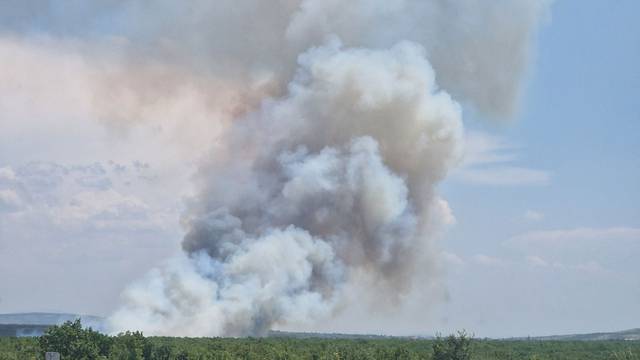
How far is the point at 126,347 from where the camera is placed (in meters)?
74.9

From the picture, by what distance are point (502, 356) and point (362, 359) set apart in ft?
144

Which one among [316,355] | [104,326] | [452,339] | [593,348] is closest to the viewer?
[452,339]

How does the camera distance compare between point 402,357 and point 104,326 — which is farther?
point 104,326

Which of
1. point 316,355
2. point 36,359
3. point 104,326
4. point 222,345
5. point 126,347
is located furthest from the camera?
point 104,326

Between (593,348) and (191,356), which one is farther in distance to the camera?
(593,348)

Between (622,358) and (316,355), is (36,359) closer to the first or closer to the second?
(316,355)

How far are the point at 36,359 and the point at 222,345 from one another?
26211mm

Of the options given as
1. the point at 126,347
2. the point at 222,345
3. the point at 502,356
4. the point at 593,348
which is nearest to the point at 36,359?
the point at 126,347

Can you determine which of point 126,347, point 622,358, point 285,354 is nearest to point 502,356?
point 622,358

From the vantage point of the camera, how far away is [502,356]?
11025 centimetres

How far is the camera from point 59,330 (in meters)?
68.8

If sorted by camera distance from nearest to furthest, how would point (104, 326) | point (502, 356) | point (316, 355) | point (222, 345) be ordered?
point (316, 355) → point (222, 345) → point (104, 326) → point (502, 356)

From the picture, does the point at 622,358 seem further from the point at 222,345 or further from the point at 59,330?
the point at 59,330

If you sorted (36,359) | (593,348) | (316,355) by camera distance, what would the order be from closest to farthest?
(36,359)
(316,355)
(593,348)
